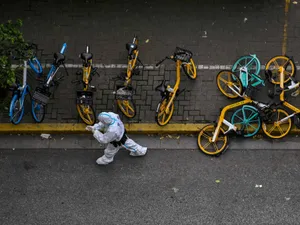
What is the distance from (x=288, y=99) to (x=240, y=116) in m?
1.15

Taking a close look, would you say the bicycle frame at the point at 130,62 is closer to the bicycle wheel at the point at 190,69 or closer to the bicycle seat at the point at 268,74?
the bicycle wheel at the point at 190,69

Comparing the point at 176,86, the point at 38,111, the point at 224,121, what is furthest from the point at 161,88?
the point at 38,111

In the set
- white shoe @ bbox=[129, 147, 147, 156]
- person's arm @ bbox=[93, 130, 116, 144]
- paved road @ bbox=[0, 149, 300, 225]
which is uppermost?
person's arm @ bbox=[93, 130, 116, 144]

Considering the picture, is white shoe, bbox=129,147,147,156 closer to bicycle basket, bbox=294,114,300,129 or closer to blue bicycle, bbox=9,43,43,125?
blue bicycle, bbox=9,43,43,125

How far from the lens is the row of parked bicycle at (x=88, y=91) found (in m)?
8.71

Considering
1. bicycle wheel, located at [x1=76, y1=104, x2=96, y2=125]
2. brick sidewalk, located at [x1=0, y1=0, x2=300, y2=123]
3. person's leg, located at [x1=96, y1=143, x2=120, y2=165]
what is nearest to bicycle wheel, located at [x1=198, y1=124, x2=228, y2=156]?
brick sidewalk, located at [x1=0, y1=0, x2=300, y2=123]

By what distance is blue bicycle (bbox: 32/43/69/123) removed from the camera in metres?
8.70

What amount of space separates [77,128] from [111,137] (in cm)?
159

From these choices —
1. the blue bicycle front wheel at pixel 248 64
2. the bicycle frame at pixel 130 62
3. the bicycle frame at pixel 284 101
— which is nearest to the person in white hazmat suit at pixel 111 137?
the bicycle frame at pixel 130 62

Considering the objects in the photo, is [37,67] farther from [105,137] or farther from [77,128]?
[105,137]

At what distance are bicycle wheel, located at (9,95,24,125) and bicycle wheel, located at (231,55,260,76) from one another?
184 inches

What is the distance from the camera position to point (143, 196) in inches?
337

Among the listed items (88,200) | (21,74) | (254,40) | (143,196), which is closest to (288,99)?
(254,40)

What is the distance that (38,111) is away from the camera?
914 cm
